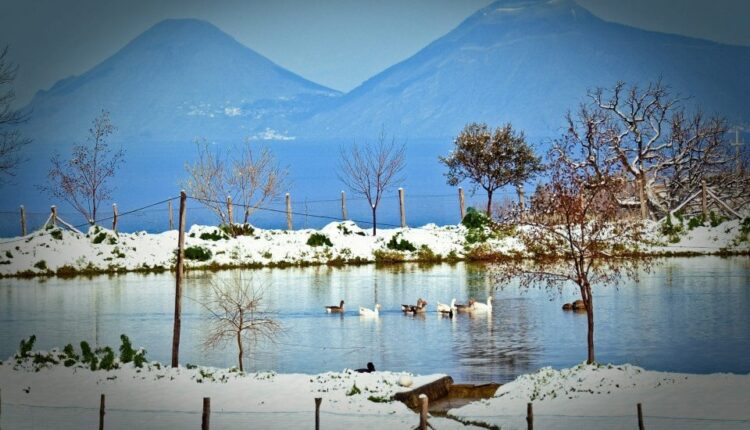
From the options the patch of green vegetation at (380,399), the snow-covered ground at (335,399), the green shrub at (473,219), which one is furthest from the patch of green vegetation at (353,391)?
the green shrub at (473,219)

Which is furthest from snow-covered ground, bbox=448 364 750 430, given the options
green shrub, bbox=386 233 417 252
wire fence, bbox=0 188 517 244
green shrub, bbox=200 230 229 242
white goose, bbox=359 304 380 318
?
wire fence, bbox=0 188 517 244

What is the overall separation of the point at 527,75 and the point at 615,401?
499 ft

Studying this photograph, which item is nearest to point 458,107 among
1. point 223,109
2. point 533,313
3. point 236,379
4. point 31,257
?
point 223,109

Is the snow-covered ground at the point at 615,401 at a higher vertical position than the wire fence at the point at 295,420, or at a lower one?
higher

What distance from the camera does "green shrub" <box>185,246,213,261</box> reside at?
49.4 m

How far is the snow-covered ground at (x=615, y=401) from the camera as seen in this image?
17594 mm

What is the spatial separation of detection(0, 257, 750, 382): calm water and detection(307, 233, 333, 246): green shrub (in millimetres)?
6050

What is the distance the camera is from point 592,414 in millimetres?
18547

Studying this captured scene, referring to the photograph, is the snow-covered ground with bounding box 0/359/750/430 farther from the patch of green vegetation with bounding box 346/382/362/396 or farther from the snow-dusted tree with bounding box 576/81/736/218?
the snow-dusted tree with bounding box 576/81/736/218

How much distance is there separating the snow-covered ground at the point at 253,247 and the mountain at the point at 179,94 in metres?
82.5

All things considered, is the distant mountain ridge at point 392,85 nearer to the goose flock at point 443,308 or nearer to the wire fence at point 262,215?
the wire fence at point 262,215

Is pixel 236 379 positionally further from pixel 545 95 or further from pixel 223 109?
pixel 545 95

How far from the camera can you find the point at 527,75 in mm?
168875

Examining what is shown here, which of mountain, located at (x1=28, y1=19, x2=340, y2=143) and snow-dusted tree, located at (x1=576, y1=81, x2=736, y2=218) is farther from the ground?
mountain, located at (x1=28, y1=19, x2=340, y2=143)
